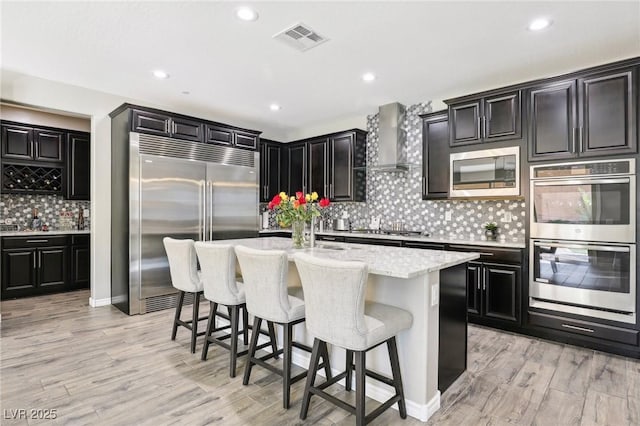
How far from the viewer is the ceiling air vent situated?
9.59 ft

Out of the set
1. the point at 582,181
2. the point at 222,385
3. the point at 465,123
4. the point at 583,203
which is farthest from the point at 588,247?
the point at 222,385

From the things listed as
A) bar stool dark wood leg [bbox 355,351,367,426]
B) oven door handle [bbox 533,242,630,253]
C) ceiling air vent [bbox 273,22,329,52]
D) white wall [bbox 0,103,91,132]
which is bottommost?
bar stool dark wood leg [bbox 355,351,367,426]

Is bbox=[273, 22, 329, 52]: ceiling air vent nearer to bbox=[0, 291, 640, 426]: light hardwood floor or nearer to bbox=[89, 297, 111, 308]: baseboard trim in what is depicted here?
bbox=[0, 291, 640, 426]: light hardwood floor

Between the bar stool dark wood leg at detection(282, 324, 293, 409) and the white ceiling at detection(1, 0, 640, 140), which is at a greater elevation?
the white ceiling at detection(1, 0, 640, 140)

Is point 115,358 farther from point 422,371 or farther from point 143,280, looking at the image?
point 422,371

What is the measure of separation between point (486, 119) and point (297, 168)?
338cm

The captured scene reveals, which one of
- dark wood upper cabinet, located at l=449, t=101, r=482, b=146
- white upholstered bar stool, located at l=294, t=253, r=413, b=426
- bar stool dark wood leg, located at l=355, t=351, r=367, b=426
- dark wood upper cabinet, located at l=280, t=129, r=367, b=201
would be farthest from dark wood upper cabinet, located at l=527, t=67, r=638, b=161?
bar stool dark wood leg, located at l=355, t=351, r=367, b=426

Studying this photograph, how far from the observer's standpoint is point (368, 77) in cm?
399

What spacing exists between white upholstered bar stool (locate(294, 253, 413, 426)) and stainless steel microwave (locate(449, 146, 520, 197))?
8.11ft

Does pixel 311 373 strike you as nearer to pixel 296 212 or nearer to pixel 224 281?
pixel 224 281

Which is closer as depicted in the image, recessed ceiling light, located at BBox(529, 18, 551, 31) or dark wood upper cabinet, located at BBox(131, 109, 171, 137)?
recessed ceiling light, located at BBox(529, 18, 551, 31)

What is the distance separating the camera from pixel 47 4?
2615 mm

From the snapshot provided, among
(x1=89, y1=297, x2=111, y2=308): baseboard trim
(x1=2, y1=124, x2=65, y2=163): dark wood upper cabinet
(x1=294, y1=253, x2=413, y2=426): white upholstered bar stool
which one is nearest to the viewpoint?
(x1=294, y1=253, x2=413, y2=426): white upholstered bar stool

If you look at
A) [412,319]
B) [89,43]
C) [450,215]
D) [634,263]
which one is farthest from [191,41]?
[634,263]
